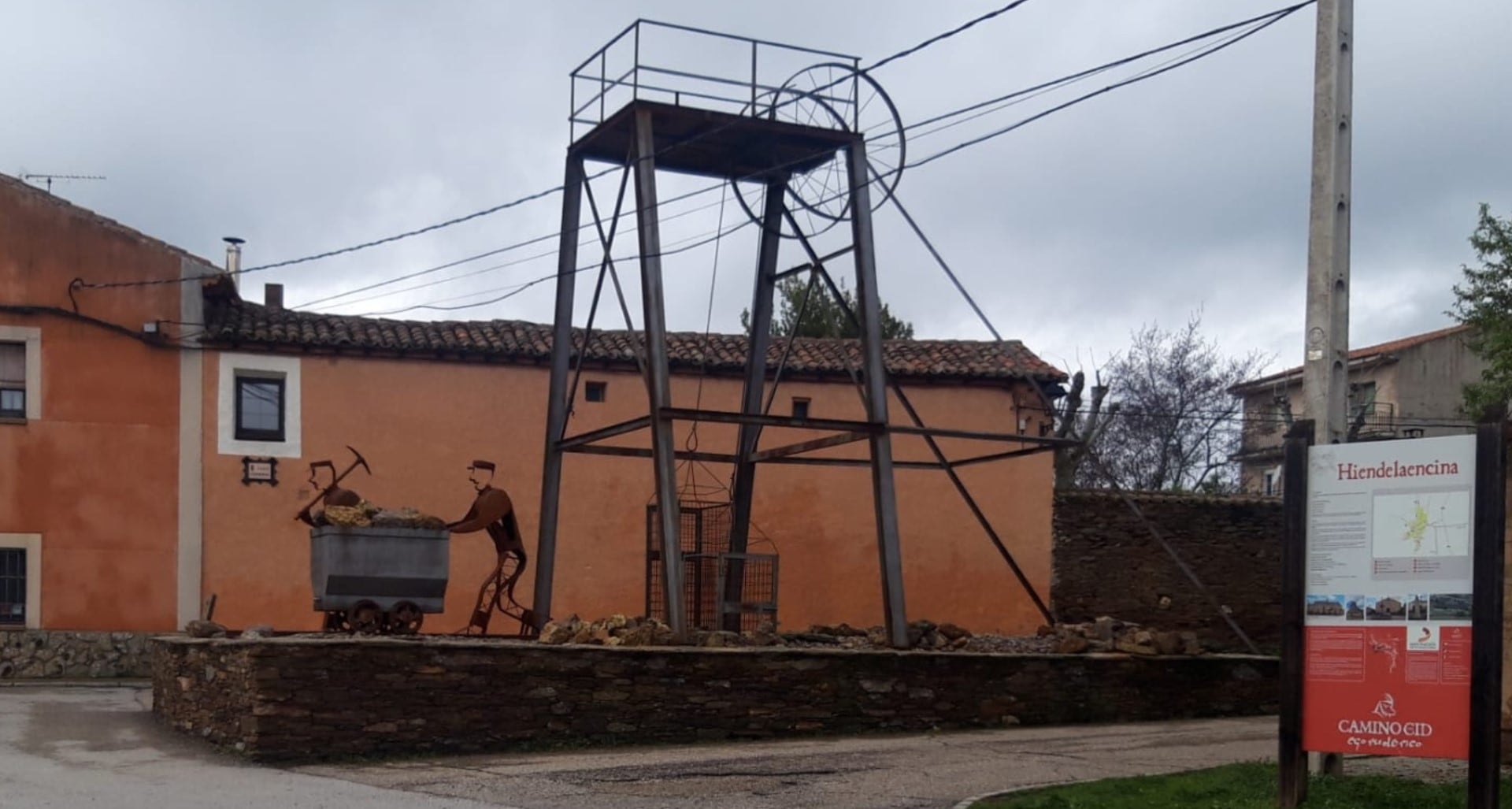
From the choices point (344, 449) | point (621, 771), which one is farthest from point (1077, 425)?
point (621, 771)

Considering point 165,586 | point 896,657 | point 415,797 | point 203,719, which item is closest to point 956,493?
point 896,657

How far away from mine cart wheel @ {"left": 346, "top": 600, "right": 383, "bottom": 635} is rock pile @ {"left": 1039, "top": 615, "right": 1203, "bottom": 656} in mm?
7469

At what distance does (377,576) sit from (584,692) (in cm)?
334

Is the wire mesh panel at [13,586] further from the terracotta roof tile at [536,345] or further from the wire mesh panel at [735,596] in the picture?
the wire mesh panel at [735,596]

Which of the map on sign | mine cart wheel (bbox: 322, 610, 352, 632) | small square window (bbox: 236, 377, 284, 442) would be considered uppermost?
small square window (bbox: 236, 377, 284, 442)

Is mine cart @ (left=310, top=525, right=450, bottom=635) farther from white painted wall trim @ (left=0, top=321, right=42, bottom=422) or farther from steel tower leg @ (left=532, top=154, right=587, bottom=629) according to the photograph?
white painted wall trim @ (left=0, top=321, right=42, bottom=422)

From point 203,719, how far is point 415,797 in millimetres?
4667

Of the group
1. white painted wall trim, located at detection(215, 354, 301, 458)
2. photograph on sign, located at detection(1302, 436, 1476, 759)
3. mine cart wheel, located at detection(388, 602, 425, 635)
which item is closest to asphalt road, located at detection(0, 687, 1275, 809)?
mine cart wheel, located at detection(388, 602, 425, 635)

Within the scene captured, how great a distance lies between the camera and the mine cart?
1738cm

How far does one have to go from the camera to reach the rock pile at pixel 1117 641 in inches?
741

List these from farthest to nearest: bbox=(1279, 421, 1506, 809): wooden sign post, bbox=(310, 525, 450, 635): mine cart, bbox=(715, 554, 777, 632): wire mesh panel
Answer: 1. bbox=(715, 554, 777, 632): wire mesh panel
2. bbox=(310, 525, 450, 635): mine cart
3. bbox=(1279, 421, 1506, 809): wooden sign post

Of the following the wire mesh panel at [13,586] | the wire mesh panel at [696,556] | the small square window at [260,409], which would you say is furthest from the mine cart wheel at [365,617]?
the wire mesh panel at [13,586]

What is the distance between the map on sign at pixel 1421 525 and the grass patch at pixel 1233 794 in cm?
171

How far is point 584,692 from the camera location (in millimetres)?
15406
